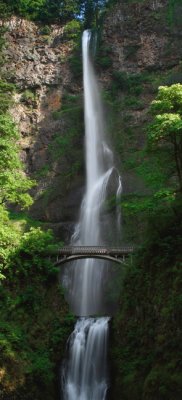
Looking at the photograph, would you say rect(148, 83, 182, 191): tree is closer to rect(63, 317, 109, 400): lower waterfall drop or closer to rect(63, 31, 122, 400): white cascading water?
rect(63, 317, 109, 400): lower waterfall drop

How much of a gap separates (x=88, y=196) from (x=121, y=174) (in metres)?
3.45

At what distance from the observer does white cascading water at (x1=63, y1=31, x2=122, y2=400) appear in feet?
68.9

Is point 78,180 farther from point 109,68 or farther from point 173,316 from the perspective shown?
point 173,316

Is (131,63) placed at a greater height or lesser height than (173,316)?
greater

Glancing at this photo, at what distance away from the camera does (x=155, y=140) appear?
19672mm

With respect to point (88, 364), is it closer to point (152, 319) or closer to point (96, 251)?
point (152, 319)

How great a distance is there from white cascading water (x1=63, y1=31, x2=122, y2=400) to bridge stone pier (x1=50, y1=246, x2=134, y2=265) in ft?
13.6

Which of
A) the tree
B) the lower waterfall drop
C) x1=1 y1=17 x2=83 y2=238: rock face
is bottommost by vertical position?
the lower waterfall drop

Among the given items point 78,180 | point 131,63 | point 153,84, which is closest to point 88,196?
point 78,180

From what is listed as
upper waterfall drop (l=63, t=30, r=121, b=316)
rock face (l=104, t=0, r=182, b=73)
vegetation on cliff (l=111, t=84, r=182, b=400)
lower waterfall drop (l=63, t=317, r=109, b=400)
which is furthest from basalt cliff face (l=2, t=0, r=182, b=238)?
vegetation on cliff (l=111, t=84, r=182, b=400)

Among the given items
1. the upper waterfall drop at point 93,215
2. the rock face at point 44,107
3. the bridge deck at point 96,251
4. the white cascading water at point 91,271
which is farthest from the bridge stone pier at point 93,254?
the rock face at point 44,107

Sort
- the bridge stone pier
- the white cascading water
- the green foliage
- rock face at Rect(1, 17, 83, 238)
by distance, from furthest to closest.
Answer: rock face at Rect(1, 17, 83, 238), the bridge stone pier, the white cascading water, the green foliage

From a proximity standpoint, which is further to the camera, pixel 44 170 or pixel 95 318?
pixel 44 170

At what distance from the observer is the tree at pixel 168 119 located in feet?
61.3
